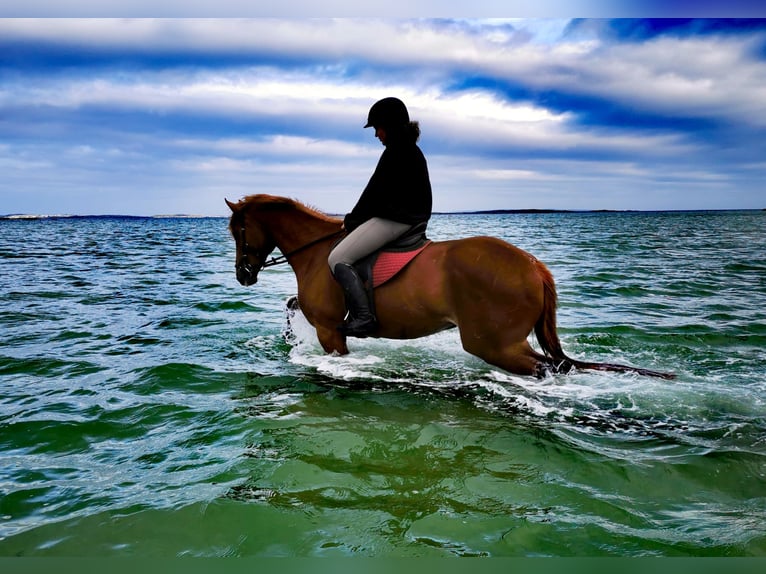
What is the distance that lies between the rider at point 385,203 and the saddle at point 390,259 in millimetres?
75

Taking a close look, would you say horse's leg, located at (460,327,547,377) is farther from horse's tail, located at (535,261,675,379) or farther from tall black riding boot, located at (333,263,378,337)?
tall black riding boot, located at (333,263,378,337)

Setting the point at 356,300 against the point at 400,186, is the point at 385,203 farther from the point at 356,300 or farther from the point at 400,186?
the point at 356,300

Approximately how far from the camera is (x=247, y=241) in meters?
6.00

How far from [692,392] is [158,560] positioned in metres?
4.65

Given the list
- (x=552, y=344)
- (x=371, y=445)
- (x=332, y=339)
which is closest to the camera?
(x=371, y=445)

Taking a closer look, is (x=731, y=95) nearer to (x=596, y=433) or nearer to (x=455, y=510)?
(x=596, y=433)

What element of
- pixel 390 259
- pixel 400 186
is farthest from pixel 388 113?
pixel 390 259

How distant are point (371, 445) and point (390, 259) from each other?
183 cm

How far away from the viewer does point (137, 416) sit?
4.68m

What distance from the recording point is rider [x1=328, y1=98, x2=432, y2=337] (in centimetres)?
493

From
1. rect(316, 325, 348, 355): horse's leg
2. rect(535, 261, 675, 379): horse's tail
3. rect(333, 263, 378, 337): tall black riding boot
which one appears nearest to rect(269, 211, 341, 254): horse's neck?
rect(333, 263, 378, 337): tall black riding boot

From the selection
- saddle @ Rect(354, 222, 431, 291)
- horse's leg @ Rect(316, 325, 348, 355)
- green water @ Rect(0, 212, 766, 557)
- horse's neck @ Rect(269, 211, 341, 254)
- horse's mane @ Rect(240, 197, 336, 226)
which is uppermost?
horse's mane @ Rect(240, 197, 336, 226)

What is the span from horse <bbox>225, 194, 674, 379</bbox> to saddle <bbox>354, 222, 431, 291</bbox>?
62 mm

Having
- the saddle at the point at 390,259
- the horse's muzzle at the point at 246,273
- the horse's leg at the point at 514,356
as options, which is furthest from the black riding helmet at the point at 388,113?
the horse's muzzle at the point at 246,273
